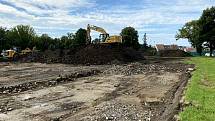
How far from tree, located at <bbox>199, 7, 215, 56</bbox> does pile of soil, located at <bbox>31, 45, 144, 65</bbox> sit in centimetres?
3172

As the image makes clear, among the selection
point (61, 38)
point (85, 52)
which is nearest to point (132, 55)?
point (85, 52)

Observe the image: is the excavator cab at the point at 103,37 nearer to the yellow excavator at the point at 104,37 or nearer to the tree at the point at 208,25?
the yellow excavator at the point at 104,37

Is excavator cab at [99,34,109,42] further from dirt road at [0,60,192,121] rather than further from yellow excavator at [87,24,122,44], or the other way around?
dirt road at [0,60,192,121]

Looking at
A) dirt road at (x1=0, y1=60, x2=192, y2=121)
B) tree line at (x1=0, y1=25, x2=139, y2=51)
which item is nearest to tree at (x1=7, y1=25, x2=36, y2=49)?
tree line at (x1=0, y1=25, x2=139, y2=51)

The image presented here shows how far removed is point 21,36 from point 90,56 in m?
59.9

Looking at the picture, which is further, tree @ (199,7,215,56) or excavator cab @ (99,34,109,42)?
tree @ (199,7,215,56)

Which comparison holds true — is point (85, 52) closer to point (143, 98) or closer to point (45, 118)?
point (143, 98)

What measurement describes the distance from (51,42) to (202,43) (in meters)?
54.3

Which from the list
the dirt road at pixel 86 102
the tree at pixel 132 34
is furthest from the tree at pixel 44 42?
the dirt road at pixel 86 102

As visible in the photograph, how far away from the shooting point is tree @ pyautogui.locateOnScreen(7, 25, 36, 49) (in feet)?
357

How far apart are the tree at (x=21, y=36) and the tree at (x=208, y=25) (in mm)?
47385

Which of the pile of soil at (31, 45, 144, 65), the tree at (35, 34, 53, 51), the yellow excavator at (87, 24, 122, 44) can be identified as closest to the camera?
the pile of soil at (31, 45, 144, 65)

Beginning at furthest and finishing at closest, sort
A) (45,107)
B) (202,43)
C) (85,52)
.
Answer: (202,43) < (85,52) < (45,107)

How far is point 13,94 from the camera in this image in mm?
21656
